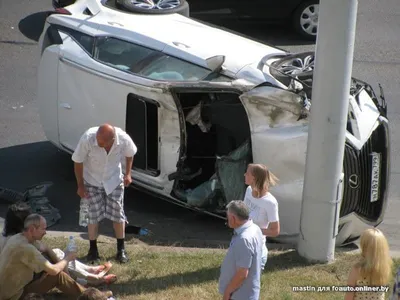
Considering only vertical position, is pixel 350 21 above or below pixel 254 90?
above

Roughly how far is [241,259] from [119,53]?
424 cm

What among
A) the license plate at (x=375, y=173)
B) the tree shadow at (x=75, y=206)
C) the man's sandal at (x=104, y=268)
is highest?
the license plate at (x=375, y=173)

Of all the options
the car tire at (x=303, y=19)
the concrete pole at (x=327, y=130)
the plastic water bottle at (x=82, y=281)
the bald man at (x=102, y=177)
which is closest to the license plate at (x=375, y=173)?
the concrete pole at (x=327, y=130)

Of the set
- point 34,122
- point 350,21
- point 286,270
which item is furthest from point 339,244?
point 34,122

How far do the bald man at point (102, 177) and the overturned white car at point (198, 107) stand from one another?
1.13 metres

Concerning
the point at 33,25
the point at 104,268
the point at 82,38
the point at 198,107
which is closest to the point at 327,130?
the point at 198,107

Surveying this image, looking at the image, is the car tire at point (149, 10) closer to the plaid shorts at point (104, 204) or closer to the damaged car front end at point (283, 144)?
the damaged car front end at point (283, 144)

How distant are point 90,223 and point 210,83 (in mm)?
1969

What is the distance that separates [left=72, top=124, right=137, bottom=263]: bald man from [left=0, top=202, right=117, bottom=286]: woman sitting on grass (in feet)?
1.30

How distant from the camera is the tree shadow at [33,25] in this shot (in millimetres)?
14727

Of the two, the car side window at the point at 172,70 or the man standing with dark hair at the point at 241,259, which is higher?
the car side window at the point at 172,70

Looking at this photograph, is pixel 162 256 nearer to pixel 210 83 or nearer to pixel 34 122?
pixel 210 83

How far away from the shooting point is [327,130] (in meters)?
8.20

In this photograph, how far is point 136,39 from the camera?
998 cm
